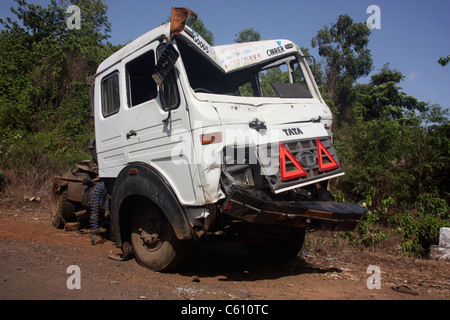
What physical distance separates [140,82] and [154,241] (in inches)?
76.8

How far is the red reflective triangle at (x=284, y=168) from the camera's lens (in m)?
3.39

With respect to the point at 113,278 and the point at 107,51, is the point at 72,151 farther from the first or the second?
the point at 113,278

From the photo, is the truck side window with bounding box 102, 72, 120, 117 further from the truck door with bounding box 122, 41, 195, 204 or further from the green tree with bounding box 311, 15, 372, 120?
the green tree with bounding box 311, 15, 372, 120

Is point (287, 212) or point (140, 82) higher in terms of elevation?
point (140, 82)

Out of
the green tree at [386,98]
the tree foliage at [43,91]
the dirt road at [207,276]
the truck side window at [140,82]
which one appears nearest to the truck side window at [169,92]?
the truck side window at [140,82]

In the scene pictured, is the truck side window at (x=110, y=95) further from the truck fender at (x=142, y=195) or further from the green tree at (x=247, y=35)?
the green tree at (x=247, y=35)

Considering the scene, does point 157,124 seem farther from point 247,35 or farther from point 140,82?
point 247,35

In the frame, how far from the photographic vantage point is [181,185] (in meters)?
3.48

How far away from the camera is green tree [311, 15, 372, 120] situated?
2161 cm

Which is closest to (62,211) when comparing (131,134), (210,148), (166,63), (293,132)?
(131,134)

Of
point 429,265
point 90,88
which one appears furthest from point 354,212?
point 90,88

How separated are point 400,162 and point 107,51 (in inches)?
522

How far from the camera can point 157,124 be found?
151 inches

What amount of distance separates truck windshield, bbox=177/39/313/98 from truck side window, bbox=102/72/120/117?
108 centimetres
